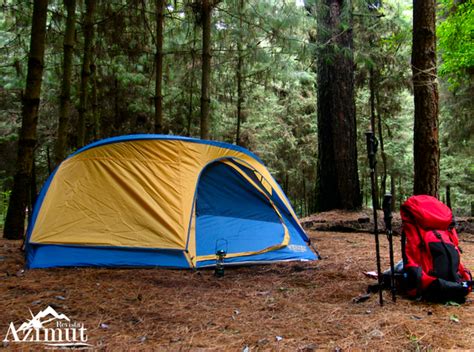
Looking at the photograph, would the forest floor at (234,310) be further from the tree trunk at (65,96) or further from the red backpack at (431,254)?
the tree trunk at (65,96)

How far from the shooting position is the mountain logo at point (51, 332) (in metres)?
2.20

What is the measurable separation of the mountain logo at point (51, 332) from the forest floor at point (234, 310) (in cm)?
6

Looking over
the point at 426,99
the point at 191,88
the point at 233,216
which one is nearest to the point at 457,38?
the point at 426,99

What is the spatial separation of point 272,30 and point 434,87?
443 centimetres

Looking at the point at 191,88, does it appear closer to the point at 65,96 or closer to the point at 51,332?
the point at 65,96

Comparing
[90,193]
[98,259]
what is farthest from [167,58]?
[98,259]

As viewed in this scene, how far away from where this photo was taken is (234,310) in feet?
9.34

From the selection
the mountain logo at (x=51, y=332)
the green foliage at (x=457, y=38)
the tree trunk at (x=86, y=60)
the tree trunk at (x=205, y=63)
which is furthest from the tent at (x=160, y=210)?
the green foliage at (x=457, y=38)

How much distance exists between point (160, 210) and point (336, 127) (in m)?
→ 5.18

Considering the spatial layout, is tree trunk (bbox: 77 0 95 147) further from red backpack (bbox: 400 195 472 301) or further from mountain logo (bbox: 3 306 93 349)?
red backpack (bbox: 400 195 472 301)

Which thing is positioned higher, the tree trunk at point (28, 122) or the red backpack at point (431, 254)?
the tree trunk at point (28, 122)

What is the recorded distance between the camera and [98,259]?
13.4 ft

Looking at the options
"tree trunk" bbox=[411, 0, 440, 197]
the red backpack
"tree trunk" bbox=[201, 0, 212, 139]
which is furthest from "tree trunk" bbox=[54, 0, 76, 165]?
the red backpack

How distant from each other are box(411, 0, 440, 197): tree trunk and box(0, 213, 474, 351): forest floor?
1.11 m
